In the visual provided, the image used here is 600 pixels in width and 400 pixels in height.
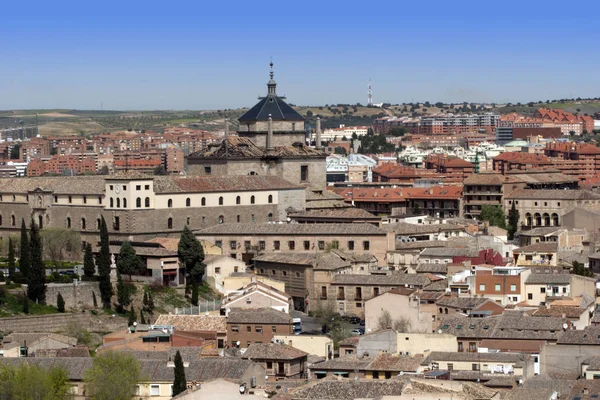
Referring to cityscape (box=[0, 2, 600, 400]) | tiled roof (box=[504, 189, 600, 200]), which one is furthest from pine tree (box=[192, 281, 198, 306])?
tiled roof (box=[504, 189, 600, 200])

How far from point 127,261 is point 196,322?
10.7 metres

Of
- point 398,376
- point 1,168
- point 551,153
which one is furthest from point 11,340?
point 1,168

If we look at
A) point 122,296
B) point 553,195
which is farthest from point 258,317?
point 553,195

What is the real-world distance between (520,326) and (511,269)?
10.8 metres

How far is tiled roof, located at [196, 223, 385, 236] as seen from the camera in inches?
2906

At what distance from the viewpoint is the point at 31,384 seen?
42625 mm

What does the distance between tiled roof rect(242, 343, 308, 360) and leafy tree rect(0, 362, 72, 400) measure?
6696 millimetres

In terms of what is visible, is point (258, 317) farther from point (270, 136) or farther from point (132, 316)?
point (270, 136)

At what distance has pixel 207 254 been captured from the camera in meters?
72.0

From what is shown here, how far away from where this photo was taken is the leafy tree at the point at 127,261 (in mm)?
66938

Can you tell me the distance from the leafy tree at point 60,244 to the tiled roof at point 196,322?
686 inches

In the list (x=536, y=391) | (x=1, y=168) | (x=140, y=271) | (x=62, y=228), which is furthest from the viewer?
(x=1, y=168)

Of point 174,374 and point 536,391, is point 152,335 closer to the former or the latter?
point 174,374

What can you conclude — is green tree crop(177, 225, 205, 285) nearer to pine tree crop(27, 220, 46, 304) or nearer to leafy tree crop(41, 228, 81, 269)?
pine tree crop(27, 220, 46, 304)
